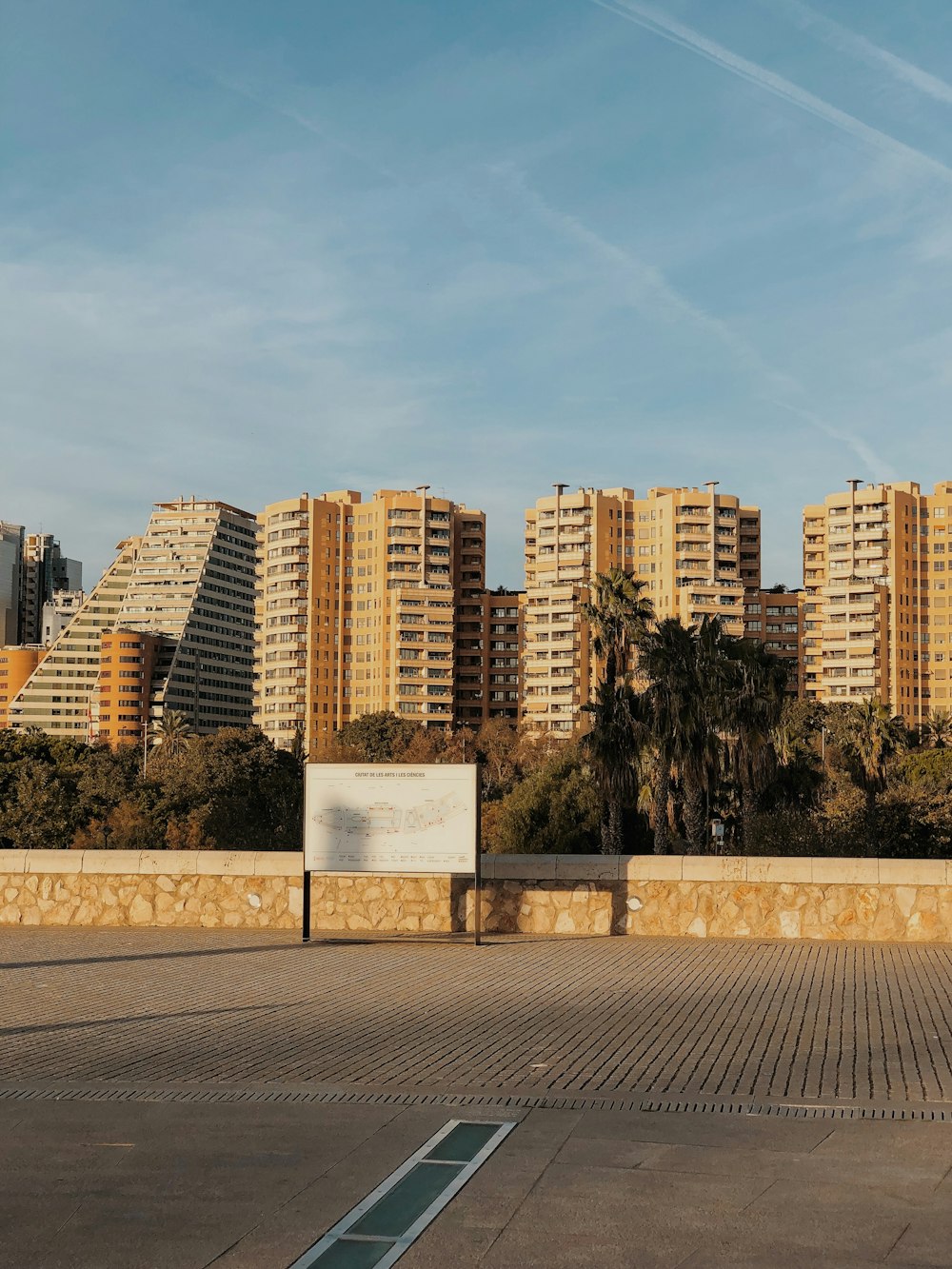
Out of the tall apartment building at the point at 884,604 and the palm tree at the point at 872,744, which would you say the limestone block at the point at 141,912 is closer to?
the palm tree at the point at 872,744

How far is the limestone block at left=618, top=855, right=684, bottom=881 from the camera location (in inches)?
721

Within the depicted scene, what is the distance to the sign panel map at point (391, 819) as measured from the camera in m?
17.5

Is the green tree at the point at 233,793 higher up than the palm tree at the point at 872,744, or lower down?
lower down

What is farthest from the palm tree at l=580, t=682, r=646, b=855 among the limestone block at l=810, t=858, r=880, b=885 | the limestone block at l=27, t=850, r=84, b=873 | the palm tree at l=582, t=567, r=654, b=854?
the limestone block at l=27, t=850, r=84, b=873

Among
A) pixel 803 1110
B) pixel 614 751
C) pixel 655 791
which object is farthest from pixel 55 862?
pixel 655 791

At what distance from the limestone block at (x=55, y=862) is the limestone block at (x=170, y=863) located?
3.32 ft

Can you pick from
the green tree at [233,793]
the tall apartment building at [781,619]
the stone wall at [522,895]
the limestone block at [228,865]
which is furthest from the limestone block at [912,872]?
the tall apartment building at [781,619]

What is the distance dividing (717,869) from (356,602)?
178667 millimetres

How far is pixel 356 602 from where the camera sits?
7697 inches

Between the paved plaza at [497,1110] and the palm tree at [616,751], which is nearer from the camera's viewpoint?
the paved plaza at [497,1110]

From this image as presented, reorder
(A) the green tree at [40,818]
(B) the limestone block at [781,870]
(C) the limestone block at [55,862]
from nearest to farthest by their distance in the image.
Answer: (B) the limestone block at [781,870]
(C) the limestone block at [55,862]
(A) the green tree at [40,818]

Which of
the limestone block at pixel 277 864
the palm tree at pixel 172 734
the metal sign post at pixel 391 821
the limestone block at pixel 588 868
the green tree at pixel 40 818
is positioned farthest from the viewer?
the palm tree at pixel 172 734

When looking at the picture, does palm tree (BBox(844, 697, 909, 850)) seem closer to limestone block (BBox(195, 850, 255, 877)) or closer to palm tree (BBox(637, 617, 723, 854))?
palm tree (BBox(637, 617, 723, 854))

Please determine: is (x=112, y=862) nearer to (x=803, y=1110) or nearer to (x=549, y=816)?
(x=803, y=1110)
